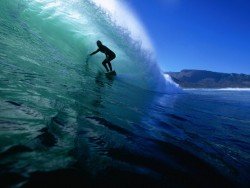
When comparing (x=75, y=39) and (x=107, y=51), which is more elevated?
(x=75, y=39)

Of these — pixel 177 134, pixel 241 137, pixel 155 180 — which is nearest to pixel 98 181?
pixel 155 180

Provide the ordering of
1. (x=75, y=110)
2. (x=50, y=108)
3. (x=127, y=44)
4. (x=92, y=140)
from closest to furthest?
(x=92, y=140) → (x=50, y=108) → (x=75, y=110) → (x=127, y=44)

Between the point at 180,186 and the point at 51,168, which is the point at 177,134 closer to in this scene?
the point at 180,186

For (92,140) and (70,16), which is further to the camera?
(70,16)

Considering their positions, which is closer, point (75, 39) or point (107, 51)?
point (107, 51)

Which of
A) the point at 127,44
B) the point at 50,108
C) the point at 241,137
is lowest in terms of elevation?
the point at 241,137

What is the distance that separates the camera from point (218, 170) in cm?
359

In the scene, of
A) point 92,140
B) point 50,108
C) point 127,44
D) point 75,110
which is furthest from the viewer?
point 127,44

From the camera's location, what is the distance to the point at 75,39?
15812mm

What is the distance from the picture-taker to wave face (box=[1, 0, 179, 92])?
11426 millimetres

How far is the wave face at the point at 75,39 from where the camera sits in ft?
37.5

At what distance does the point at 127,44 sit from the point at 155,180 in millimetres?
17967

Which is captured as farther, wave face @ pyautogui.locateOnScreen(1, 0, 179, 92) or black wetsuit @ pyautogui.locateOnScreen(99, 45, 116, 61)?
black wetsuit @ pyautogui.locateOnScreen(99, 45, 116, 61)

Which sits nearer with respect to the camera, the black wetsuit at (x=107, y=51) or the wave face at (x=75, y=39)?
the wave face at (x=75, y=39)
